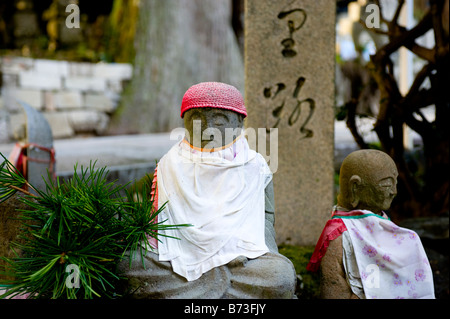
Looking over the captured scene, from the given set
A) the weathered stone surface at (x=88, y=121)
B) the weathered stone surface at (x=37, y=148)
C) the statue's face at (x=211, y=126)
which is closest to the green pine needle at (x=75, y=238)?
the statue's face at (x=211, y=126)

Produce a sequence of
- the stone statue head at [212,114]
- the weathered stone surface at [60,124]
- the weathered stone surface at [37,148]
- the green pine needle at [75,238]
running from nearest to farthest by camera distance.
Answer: the green pine needle at [75,238], the stone statue head at [212,114], the weathered stone surface at [37,148], the weathered stone surface at [60,124]

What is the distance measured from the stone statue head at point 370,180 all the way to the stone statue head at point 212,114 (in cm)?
70

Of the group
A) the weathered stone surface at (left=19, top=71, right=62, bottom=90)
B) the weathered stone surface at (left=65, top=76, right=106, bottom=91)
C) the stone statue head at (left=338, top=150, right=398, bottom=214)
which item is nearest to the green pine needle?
the stone statue head at (left=338, top=150, right=398, bottom=214)

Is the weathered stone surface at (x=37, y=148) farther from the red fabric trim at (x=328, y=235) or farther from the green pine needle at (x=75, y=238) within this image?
the red fabric trim at (x=328, y=235)

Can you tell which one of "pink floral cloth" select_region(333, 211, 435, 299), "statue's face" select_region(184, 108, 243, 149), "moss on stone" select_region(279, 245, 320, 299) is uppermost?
"statue's face" select_region(184, 108, 243, 149)

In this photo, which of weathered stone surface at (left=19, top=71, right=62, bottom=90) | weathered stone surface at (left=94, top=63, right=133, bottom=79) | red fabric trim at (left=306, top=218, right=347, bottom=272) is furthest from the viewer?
weathered stone surface at (left=94, top=63, right=133, bottom=79)

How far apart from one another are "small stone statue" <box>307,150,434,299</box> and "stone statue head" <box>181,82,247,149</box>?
71 centimetres

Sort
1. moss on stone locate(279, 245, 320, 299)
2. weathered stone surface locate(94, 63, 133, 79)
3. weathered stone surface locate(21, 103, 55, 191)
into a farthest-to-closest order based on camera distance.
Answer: weathered stone surface locate(94, 63, 133, 79) → weathered stone surface locate(21, 103, 55, 191) → moss on stone locate(279, 245, 320, 299)

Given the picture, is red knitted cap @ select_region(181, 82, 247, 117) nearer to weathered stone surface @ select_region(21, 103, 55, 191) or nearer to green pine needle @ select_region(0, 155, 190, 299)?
green pine needle @ select_region(0, 155, 190, 299)

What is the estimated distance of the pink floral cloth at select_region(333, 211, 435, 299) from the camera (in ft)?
7.97

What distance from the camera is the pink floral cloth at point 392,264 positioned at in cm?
243

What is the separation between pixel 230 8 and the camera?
970 cm
